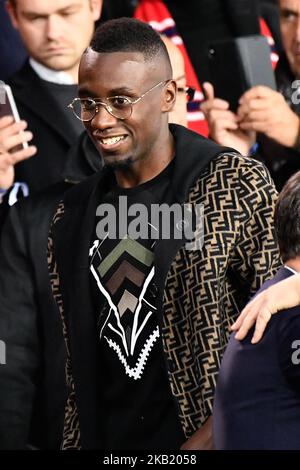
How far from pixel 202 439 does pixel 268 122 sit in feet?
4.62

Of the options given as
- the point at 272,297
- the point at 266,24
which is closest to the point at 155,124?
the point at 272,297

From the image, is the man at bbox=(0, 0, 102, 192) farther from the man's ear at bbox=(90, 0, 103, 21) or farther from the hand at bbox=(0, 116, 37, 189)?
the hand at bbox=(0, 116, 37, 189)

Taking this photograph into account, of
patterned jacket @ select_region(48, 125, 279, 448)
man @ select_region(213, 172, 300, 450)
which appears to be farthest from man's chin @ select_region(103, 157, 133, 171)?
man @ select_region(213, 172, 300, 450)

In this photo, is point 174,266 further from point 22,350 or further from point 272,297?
point 22,350

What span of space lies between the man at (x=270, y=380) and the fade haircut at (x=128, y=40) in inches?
23.7

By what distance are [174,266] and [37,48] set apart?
149cm

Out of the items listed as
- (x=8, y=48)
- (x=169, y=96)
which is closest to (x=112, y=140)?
(x=169, y=96)

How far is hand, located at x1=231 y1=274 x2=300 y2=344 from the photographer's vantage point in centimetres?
285

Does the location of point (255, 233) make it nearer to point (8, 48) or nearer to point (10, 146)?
point (10, 146)

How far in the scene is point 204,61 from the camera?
4699mm

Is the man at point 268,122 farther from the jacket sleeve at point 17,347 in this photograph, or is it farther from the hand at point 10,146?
the jacket sleeve at point 17,347
